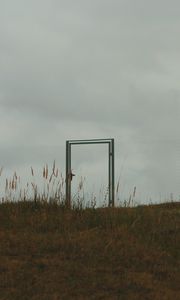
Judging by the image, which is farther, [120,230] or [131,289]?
[120,230]

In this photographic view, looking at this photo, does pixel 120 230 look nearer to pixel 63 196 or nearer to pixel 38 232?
pixel 38 232

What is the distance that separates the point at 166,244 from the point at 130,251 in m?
1.08

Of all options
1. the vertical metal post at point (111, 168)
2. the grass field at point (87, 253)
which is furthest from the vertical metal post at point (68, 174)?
the vertical metal post at point (111, 168)

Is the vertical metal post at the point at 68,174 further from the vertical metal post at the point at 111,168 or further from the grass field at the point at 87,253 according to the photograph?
the vertical metal post at the point at 111,168

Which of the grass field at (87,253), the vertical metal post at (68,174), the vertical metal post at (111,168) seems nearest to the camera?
the grass field at (87,253)

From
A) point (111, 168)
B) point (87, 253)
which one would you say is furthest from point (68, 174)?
point (87, 253)

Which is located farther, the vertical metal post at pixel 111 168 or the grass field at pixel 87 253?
the vertical metal post at pixel 111 168

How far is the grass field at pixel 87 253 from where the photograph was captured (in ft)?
28.1

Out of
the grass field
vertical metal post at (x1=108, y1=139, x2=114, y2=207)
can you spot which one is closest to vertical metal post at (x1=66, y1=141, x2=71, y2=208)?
the grass field

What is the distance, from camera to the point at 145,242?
11.1m

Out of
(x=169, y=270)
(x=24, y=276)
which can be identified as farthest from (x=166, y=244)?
(x=24, y=276)

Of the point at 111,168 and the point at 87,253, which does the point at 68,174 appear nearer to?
the point at 111,168

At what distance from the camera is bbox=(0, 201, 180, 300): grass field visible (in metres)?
8.57

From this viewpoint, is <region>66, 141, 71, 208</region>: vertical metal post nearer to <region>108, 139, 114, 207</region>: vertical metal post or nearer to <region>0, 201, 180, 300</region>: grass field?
<region>0, 201, 180, 300</region>: grass field
